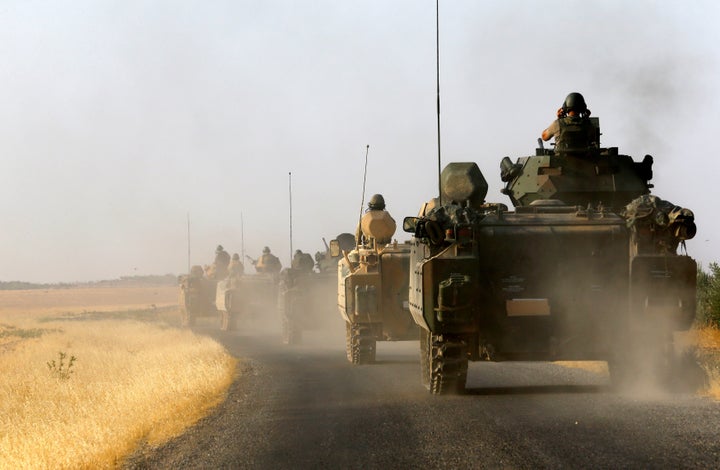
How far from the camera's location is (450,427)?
1116cm

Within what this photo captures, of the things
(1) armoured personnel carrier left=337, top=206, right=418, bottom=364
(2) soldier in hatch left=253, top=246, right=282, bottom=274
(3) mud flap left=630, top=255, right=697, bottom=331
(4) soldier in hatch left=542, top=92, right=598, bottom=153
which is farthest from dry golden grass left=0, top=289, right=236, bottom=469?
(2) soldier in hatch left=253, top=246, right=282, bottom=274

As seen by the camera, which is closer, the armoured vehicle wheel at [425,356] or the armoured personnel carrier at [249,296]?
the armoured vehicle wheel at [425,356]

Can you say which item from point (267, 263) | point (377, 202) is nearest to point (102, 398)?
point (377, 202)

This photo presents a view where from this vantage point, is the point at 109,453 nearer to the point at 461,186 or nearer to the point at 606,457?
the point at 606,457

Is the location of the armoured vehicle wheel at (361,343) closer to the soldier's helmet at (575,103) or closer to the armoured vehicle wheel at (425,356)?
the armoured vehicle wheel at (425,356)

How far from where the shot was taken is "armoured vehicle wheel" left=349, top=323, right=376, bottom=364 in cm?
2056

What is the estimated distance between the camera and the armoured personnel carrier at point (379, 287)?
19406 millimetres

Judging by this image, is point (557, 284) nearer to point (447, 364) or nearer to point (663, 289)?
point (663, 289)

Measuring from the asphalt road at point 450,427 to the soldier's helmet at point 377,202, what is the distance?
474cm

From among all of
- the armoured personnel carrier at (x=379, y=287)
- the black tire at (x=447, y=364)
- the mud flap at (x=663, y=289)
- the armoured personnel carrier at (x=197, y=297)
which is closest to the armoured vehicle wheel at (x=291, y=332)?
the armoured personnel carrier at (x=379, y=287)

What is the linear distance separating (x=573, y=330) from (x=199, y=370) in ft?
27.9

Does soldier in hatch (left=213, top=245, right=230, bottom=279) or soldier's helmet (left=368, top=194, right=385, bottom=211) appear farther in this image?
soldier in hatch (left=213, top=245, right=230, bottom=279)

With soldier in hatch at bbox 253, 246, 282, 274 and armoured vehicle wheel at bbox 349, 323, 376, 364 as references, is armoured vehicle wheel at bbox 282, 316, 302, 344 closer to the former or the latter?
armoured vehicle wheel at bbox 349, 323, 376, 364

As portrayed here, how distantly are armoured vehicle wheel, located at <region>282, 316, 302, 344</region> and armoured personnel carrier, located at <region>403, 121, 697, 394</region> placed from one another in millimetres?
16774
